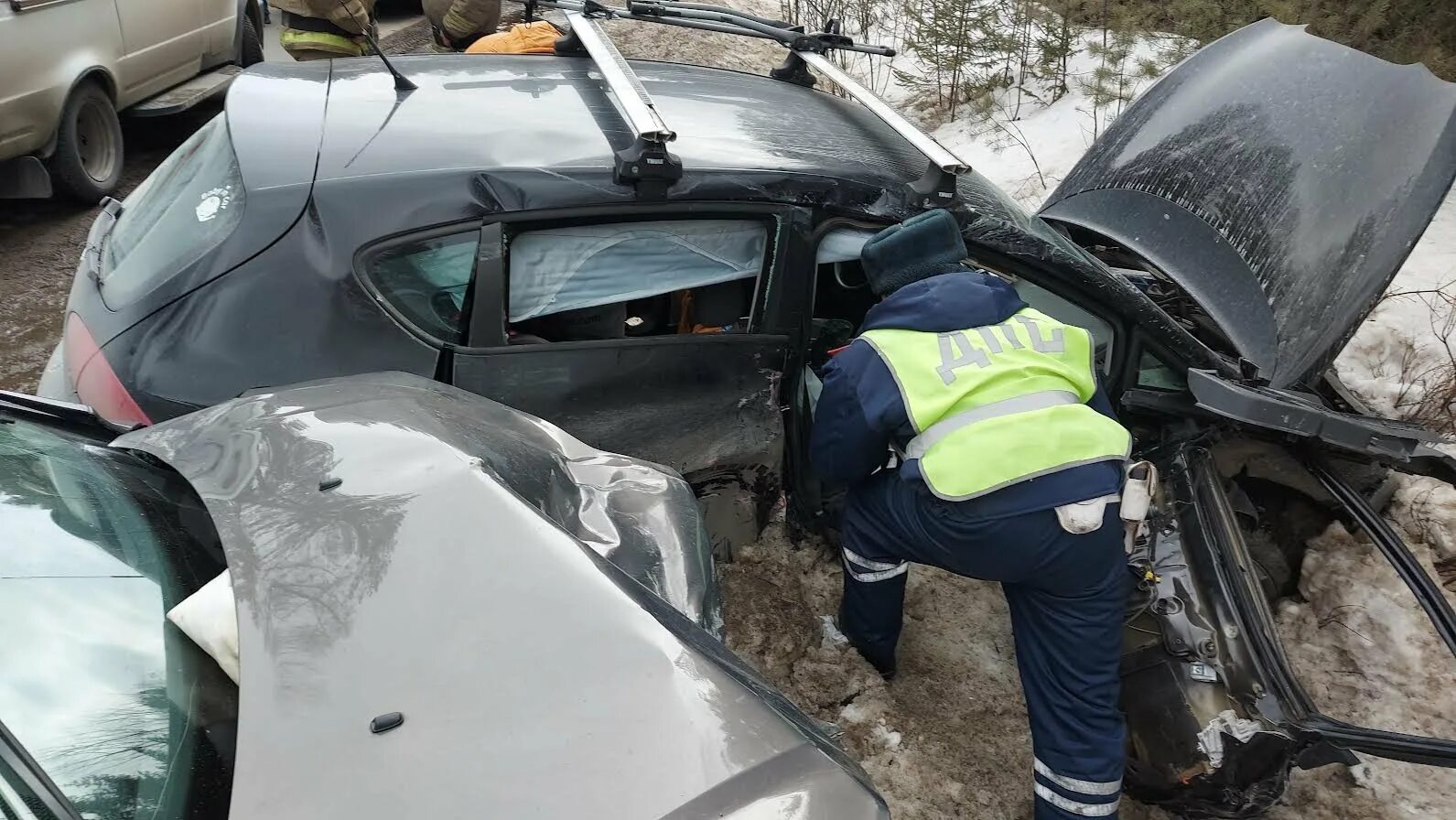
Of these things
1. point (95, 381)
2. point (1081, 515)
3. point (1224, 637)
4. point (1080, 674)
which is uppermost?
point (95, 381)

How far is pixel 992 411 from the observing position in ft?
7.67

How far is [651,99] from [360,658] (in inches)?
76.4

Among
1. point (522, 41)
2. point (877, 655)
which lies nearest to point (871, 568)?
point (877, 655)

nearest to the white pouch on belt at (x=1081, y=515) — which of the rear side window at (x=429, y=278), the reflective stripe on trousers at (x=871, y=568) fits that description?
the reflective stripe on trousers at (x=871, y=568)

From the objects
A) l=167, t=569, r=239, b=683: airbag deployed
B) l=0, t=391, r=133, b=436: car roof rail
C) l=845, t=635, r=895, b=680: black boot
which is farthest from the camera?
l=845, t=635, r=895, b=680: black boot

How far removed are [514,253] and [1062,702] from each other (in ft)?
5.82

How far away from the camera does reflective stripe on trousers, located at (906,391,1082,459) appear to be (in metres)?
2.34

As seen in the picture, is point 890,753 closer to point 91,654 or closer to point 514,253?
point 514,253

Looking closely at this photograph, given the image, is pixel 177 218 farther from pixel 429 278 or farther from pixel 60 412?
pixel 429 278

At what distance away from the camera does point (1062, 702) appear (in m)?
2.45

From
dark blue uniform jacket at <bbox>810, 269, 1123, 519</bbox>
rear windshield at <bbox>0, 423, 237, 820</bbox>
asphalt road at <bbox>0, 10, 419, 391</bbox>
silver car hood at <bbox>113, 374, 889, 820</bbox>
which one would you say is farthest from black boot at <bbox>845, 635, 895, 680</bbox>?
asphalt road at <bbox>0, 10, 419, 391</bbox>

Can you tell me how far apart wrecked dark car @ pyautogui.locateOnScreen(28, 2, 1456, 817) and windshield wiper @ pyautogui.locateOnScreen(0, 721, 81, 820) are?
1.20m

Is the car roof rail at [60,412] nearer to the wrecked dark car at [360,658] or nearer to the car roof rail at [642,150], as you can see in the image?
the wrecked dark car at [360,658]

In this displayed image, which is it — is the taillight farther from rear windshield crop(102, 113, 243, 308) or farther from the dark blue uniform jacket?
the dark blue uniform jacket
